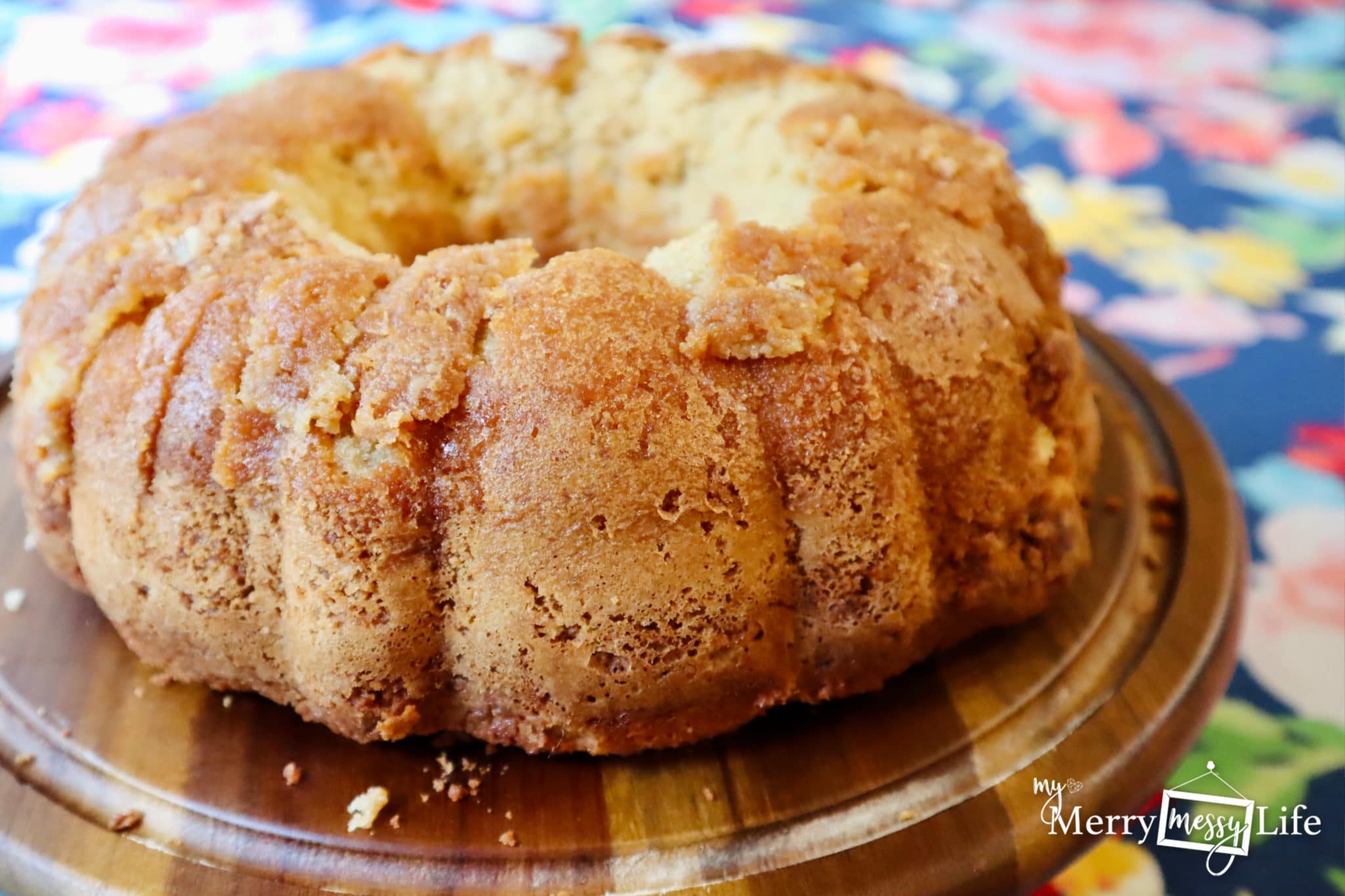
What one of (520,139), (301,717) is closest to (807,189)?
(520,139)

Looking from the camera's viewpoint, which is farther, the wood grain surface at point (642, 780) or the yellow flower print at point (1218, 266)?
the yellow flower print at point (1218, 266)

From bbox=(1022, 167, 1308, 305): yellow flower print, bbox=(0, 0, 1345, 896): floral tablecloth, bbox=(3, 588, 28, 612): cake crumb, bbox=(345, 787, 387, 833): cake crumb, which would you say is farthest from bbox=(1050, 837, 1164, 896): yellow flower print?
bbox=(1022, 167, 1308, 305): yellow flower print

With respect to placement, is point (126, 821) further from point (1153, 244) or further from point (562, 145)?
point (1153, 244)

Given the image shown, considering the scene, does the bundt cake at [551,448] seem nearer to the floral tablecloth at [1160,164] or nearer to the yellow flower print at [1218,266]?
the floral tablecloth at [1160,164]

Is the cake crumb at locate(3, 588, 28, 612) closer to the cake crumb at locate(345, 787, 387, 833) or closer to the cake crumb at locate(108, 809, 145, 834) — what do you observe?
the cake crumb at locate(108, 809, 145, 834)

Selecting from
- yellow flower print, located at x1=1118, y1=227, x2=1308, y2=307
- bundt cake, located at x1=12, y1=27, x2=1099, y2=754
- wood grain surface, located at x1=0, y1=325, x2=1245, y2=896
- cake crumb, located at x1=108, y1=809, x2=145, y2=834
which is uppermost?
bundt cake, located at x1=12, y1=27, x2=1099, y2=754

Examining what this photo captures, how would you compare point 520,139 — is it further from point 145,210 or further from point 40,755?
point 40,755

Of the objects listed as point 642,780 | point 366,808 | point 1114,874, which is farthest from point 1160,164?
point 366,808

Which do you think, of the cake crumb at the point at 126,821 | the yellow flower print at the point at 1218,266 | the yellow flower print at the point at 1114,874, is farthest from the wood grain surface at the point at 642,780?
the yellow flower print at the point at 1218,266
